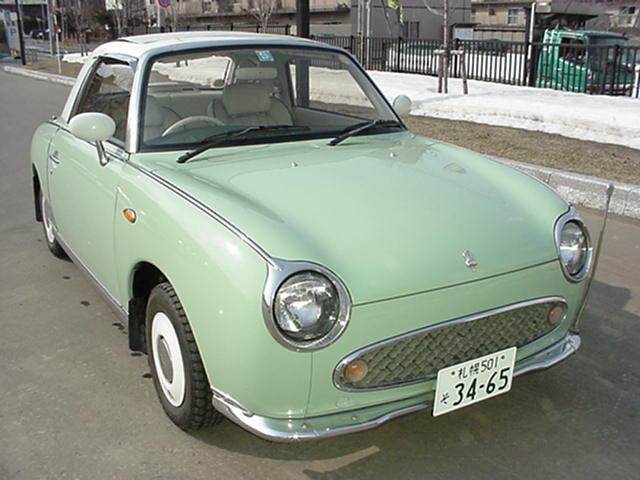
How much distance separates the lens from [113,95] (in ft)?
12.1

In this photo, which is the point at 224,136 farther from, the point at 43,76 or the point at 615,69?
the point at 43,76

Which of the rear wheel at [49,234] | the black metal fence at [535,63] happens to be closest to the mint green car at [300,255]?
the rear wheel at [49,234]

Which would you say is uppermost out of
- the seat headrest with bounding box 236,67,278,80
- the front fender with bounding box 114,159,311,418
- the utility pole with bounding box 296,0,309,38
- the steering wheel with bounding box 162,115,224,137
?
the utility pole with bounding box 296,0,309,38

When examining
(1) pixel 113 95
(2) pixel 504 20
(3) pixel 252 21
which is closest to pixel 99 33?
(3) pixel 252 21

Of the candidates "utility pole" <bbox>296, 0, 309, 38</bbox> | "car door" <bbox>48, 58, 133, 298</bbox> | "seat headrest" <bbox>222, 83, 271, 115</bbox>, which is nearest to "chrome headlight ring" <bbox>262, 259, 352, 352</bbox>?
"car door" <bbox>48, 58, 133, 298</bbox>

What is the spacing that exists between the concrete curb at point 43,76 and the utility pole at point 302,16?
416 inches

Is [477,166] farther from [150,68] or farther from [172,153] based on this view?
[150,68]

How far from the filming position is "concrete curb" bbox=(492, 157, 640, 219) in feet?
19.2

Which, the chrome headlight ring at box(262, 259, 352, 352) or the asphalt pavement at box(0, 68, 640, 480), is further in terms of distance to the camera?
the asphalt pavement at box(0, 68, 640, 480)

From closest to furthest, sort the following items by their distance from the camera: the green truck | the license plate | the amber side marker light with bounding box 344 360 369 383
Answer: the amber side marker light with bounding box 344 360 369 383 → the license plate → the green truck

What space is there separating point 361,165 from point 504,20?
50.1 metres

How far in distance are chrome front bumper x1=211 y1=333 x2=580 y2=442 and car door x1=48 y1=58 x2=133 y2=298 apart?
3.74 ft

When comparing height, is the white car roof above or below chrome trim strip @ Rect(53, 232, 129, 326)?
above

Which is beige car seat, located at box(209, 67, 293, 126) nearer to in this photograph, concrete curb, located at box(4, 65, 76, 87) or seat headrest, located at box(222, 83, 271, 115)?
seat headrest, located at box(222, 83, 271, 115)
